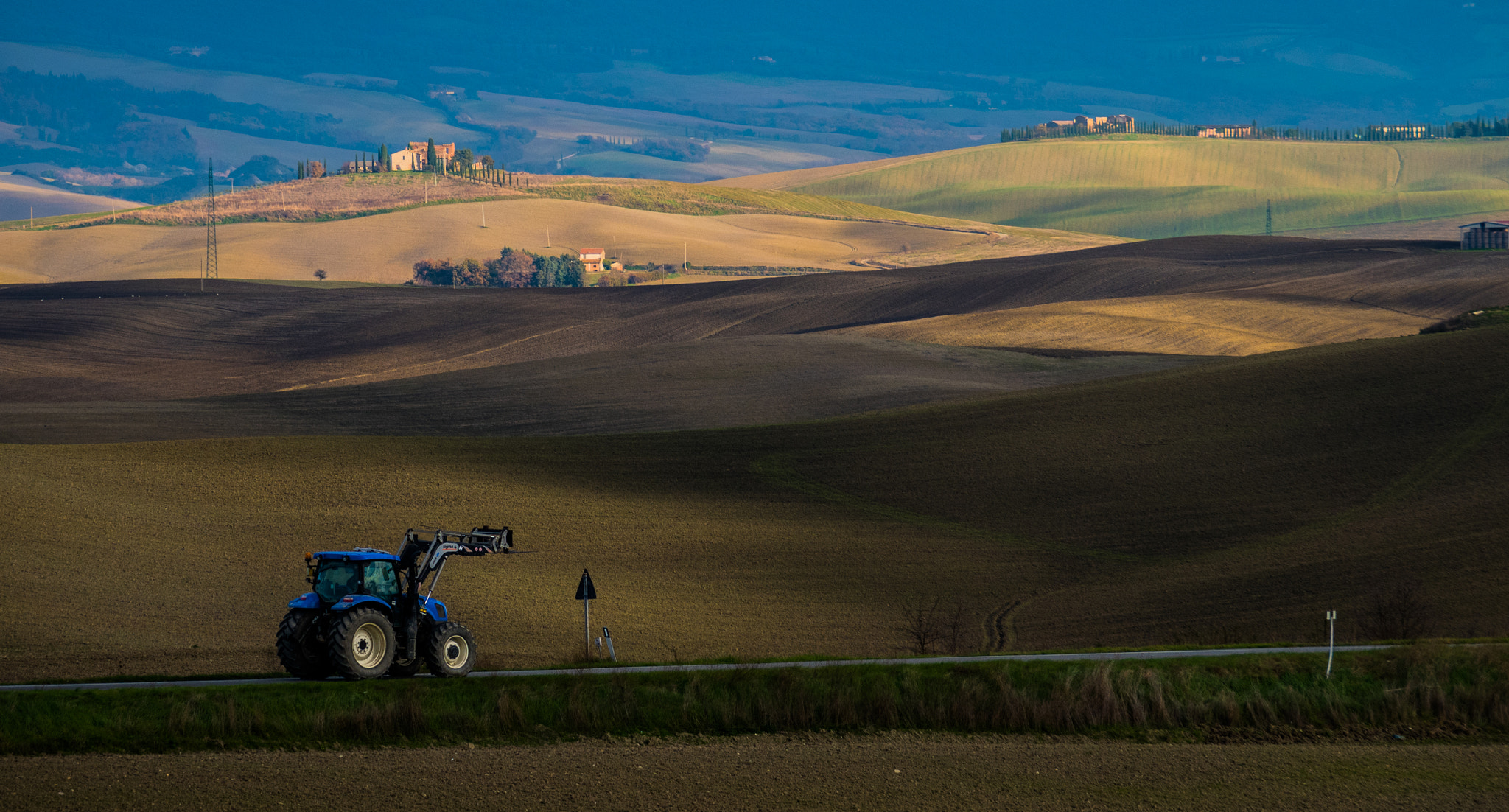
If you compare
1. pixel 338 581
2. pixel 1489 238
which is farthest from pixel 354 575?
pixel 1489 238

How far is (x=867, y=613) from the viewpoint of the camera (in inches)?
1249

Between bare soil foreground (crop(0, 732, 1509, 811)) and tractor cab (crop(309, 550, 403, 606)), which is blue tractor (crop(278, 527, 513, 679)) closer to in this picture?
tractor cab (crop(309, 550, 403, 606))

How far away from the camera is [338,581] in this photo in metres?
19.5

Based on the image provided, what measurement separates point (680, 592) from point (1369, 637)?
46.3 feet

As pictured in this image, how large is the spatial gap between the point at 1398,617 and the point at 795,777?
56.8 feet

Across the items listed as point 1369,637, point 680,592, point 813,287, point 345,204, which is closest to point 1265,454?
point 1369,637

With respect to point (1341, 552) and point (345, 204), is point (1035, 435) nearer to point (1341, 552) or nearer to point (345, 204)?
point (1341, 552)

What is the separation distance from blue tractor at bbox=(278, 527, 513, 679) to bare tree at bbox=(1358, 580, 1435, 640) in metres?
17.1

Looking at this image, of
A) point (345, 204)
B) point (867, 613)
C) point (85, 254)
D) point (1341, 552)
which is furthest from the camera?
point (345, 204)

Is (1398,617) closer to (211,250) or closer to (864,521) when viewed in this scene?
(864,521)

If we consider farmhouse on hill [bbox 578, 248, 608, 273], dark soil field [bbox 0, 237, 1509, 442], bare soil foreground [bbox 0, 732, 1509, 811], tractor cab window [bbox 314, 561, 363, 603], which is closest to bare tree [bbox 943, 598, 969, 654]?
bare soil foreground [bbox 0, 732, 1509, 811]

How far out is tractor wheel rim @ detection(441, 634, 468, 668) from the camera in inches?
787

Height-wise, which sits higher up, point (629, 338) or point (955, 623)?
point (629, 338)

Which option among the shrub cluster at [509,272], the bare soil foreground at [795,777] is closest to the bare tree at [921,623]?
the bare soil foreground at [795,777]
